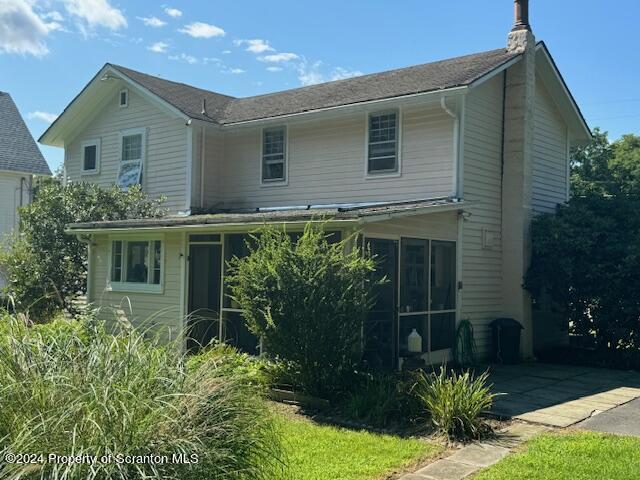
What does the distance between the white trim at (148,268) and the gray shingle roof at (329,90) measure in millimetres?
3954

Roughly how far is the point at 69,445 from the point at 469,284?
1059 centimetres

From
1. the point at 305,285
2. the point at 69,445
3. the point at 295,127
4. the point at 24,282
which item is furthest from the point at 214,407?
the point at 24,282

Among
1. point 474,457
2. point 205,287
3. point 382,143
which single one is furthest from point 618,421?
point 205,287

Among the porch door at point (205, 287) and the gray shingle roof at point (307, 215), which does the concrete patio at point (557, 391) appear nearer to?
the gray shingle roof at point (307, 215)

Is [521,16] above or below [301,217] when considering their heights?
above

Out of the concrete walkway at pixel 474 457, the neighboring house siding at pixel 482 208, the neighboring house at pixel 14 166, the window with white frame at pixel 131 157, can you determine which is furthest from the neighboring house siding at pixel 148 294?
the neighboring house at pixel 14 166

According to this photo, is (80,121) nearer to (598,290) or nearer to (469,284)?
(469,284)

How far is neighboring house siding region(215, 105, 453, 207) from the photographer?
13.2 metres

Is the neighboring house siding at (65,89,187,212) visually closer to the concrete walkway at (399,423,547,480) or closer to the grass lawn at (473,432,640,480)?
the concrete walkway at (399,423,547,480)

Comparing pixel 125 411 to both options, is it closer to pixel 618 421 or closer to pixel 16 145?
pixel 618 421

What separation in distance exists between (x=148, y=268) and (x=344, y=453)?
867 cm

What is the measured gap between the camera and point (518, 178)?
14.0 m

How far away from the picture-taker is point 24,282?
50.9 ft

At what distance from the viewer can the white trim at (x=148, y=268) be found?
13.6 metres
